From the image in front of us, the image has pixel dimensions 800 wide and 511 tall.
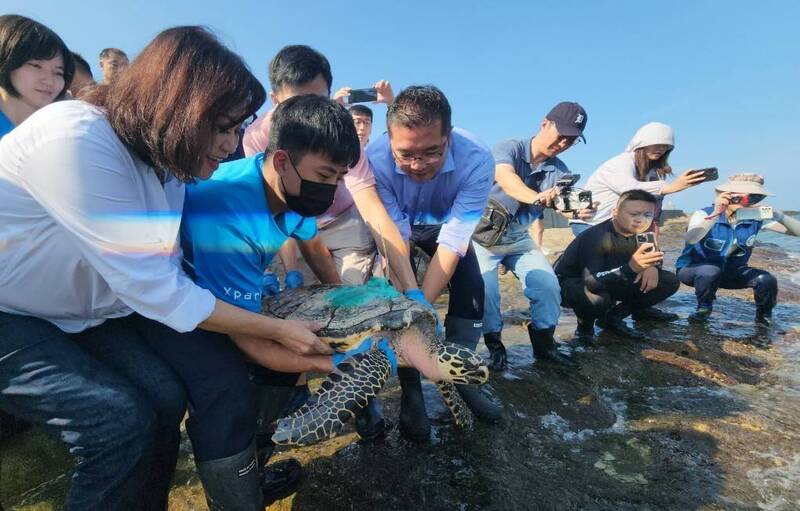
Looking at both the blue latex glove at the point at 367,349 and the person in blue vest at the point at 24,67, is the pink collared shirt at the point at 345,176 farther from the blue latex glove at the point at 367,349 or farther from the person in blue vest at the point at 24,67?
the person in blue vest at the point at 24,67

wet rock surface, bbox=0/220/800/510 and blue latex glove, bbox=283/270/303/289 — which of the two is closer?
wet rock surface, bbox=0/220/800/510

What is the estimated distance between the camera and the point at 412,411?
2.54 m

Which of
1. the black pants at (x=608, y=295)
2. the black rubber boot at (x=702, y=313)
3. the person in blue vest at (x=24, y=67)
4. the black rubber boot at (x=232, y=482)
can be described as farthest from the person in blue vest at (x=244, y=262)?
the black rubber boot at (x=702, y=313)

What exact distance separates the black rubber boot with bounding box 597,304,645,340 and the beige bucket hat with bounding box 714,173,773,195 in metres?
2.03

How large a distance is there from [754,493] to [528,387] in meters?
1.38

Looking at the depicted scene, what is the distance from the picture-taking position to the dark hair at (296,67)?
3029mm

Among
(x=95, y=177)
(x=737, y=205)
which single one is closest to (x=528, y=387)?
(x=95, y=177)

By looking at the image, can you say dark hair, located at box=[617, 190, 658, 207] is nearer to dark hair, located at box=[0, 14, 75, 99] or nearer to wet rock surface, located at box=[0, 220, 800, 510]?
wet rock surface, located at box=[0, 220, 800, 510]

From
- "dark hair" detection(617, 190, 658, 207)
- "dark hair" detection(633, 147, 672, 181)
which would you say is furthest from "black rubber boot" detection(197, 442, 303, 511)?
"dark hair" detection(633, 147, 672, 181)

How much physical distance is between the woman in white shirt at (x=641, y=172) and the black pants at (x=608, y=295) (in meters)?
0.85

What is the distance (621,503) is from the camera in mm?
2057

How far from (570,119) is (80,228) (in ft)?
13.0

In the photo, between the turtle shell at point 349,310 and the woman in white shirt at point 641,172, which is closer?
the turtle shell at point 349,310

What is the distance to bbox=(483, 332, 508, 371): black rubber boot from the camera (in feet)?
12.0
